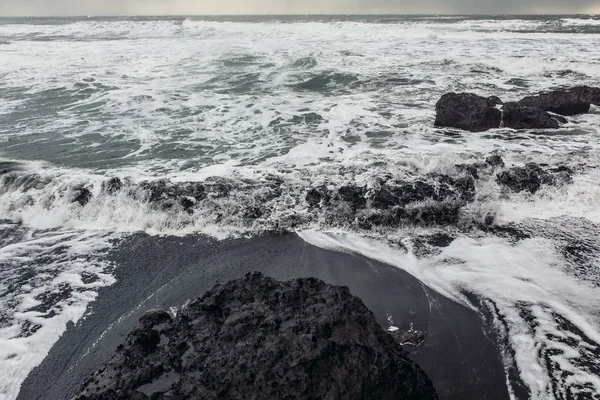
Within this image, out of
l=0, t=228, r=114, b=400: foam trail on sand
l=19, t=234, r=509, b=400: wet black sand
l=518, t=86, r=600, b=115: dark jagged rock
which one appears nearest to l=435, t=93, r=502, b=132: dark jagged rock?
l=518, t=86, r=600, b=115: dark jagged rock

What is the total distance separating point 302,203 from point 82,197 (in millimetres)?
3798

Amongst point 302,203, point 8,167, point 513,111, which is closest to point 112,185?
point 8,167

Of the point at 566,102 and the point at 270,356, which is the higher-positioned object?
the point at 566,102

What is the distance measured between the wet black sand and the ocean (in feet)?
0.20

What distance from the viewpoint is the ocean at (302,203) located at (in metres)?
4.17

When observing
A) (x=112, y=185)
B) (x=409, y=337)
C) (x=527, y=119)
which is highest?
(x=527, y=119)

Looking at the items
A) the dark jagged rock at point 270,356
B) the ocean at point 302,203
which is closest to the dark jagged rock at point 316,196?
the ocean at point 302,203

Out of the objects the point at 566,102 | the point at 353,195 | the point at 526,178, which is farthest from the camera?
the point at 566,102

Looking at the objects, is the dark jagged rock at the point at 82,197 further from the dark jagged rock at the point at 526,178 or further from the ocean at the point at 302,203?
the dark jagged rock at the point at 526,178

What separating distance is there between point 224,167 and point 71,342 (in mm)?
4540

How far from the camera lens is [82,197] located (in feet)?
21.9

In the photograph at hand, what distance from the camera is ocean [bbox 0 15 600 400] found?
4.17 metres

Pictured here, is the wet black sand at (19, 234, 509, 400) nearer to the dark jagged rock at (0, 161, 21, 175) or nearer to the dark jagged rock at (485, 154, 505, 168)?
the dark jagged rock at (485, 154, 505, 168)

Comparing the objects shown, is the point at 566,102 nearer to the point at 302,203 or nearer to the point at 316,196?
the point at 316,196
